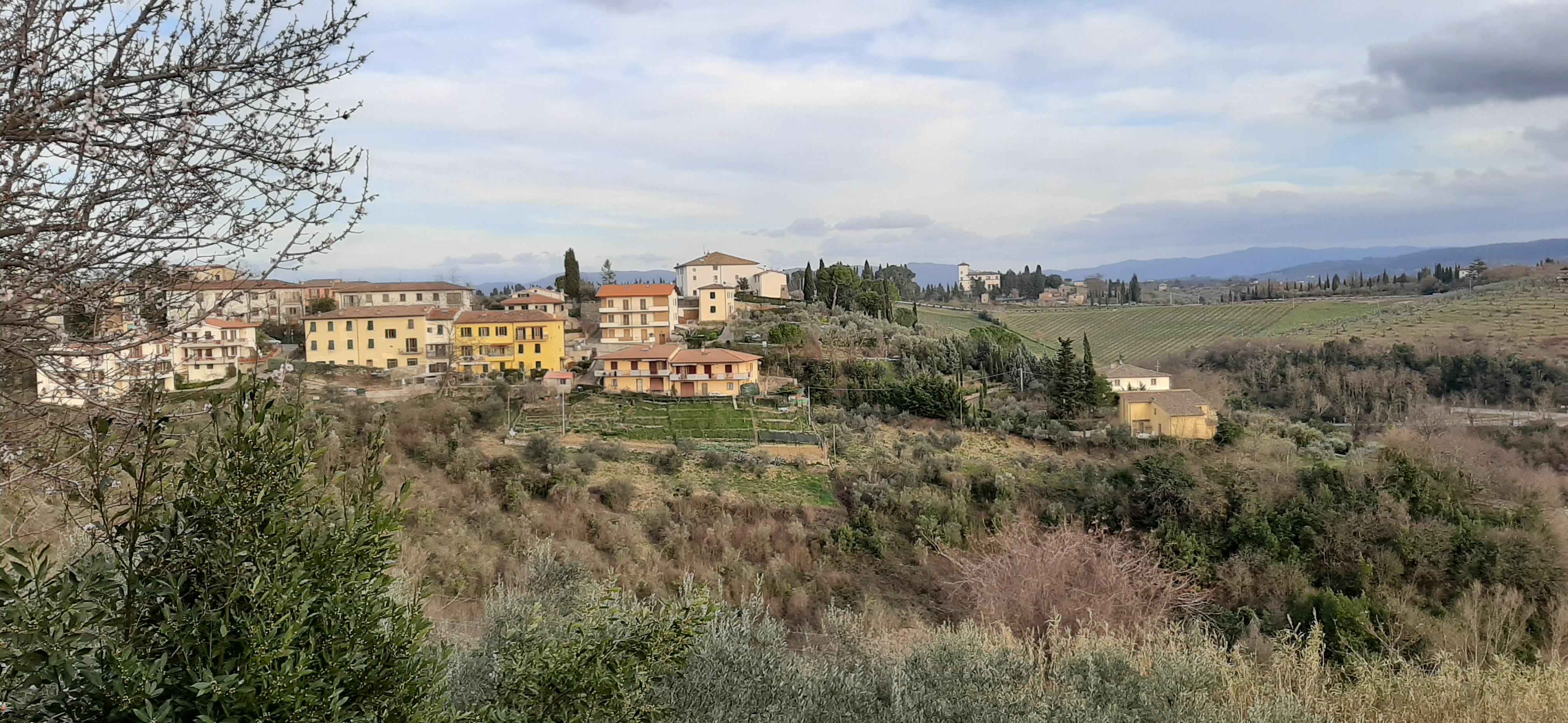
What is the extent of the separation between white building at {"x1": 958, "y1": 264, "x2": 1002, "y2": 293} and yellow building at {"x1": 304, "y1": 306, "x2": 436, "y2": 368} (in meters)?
60.8

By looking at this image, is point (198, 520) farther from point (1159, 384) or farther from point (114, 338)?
point (1159, 384)

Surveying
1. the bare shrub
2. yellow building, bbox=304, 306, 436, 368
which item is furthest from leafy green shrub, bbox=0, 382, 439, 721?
yellow building, bbox=304, 306, 436, 368

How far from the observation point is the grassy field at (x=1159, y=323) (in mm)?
49125

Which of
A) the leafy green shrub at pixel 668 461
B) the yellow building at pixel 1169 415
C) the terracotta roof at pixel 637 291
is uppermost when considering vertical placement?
the terracotta roof at pixel 637 291

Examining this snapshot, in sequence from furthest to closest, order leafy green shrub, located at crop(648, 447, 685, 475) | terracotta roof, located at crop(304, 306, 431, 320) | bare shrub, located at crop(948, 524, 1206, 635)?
terracotta roof, located at crop(304, 306, 431, 320) → leafy green shrub, located at crop(648, 447, 685, 475) → bare shrub, located at crop(948, 524, 1206, 635)

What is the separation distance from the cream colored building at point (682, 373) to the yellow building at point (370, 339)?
8280 mm

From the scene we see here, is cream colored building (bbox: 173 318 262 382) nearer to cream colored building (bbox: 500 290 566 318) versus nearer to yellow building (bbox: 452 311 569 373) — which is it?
yellow building (bbox: 452 311 569 373)

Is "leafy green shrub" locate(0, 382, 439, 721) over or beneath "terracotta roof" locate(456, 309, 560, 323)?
beneath

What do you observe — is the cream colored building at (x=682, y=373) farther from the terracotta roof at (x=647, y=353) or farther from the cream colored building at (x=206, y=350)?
the cream colored building at (x=206, y=350)

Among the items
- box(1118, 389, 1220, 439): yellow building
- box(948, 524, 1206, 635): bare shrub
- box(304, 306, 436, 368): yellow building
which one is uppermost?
box(304, 306, 436, 368): yellow building

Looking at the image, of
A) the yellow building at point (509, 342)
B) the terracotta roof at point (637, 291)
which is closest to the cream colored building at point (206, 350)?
the yellow building at point (509, 342)

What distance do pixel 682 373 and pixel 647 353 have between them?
192cm

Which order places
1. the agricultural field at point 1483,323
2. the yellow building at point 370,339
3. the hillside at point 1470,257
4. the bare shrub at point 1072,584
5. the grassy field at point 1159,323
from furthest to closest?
1. the hillside at point 1470,257
2. the grassy field at point 1159,323
3. the agricultural field at point 1483,323
4. the yellow building at point 370,339
5. the bare shrub at point 1072,584

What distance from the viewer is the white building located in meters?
85.3
